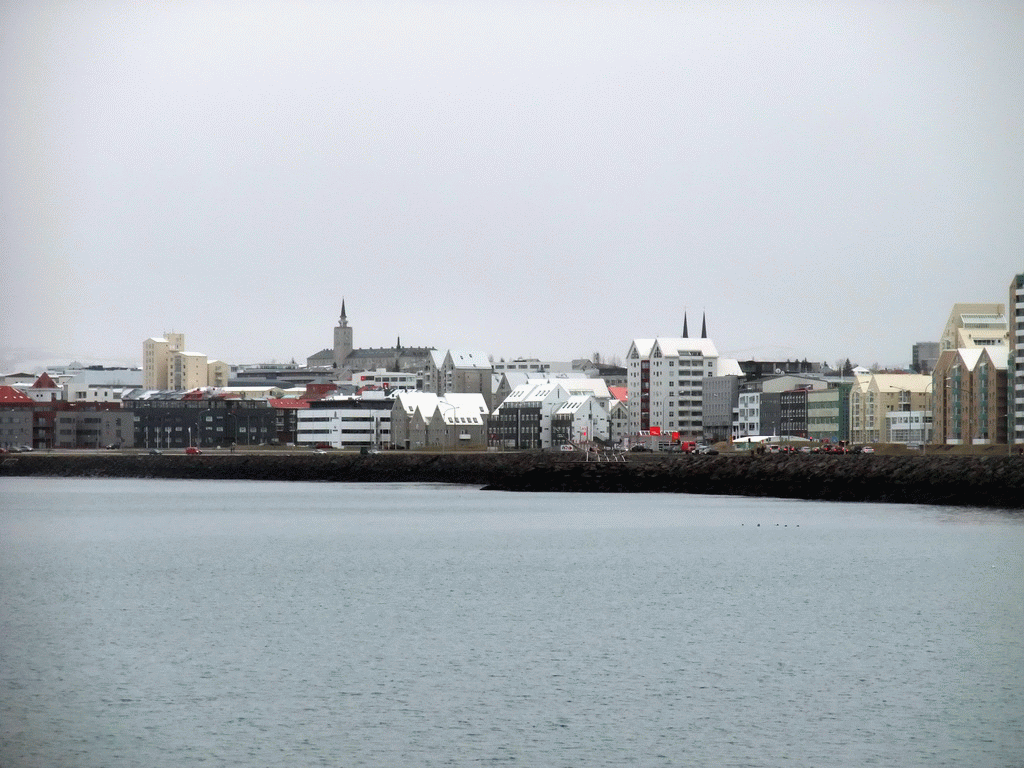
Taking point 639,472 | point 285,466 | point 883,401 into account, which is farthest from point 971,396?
point 285,466

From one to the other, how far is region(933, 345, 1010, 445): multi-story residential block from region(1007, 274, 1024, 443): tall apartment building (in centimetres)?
104

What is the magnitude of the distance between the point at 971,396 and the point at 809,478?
151 ft

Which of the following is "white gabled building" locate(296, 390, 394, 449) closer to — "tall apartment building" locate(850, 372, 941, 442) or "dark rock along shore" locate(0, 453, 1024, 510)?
"dark rock along shore" locate(0, 453, 1024, 510)

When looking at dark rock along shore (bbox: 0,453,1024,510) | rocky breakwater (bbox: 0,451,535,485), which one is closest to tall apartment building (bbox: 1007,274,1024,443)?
dark rock along shore (bbox: 0,453,1024,510)

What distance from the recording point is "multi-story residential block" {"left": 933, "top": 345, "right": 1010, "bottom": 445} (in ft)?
431

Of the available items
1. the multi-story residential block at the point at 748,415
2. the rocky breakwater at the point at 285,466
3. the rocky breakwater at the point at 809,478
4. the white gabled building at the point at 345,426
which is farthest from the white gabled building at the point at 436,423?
the rocky breakwater at the point at 809,478

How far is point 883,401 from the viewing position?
162750 millimetres

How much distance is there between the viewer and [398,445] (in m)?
186

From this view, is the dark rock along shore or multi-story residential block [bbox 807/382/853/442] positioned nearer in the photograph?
the dark rock along shore

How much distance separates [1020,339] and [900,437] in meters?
34.0

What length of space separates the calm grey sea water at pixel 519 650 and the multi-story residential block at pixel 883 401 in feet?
329

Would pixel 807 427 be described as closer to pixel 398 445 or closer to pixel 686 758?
pixel 398 445

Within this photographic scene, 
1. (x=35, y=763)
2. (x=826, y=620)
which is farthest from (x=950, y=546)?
(x=35, y=763)

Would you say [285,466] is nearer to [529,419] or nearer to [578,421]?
[578,421]
